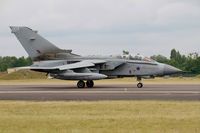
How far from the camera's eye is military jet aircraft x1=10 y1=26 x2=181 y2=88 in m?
38.1

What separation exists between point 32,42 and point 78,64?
13.9 feet

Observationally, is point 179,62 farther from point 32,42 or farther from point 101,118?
point 101,118

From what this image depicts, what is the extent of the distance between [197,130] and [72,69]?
26.3 metres

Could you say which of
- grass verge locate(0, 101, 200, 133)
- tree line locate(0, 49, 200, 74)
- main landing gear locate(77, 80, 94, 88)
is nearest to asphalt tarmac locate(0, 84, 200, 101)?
grass verge locate(0, 101, 200, 133)

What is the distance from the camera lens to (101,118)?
1515cm

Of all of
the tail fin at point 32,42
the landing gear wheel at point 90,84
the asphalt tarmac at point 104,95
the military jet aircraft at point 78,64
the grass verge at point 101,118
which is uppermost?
the tail fin at point 32,42

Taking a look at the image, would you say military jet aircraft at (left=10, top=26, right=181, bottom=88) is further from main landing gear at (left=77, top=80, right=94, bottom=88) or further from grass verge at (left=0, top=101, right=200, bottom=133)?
grass verge at (left=0, top=101, right=200, bottom=133)

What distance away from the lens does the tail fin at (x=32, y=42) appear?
132 feet

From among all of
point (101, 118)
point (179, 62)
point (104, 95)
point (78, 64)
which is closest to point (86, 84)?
point (78, 64)

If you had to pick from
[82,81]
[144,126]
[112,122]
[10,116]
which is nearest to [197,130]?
[144,126]

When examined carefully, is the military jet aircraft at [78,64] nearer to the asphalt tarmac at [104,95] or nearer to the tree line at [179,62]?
the asphalt tarmac at [104,95]

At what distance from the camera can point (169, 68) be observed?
39.4m

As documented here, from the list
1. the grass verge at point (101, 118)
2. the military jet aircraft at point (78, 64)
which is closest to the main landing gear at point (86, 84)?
the military jet aircraft at point (78, 64)

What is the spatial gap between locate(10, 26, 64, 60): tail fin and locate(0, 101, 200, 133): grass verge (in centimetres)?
2095
